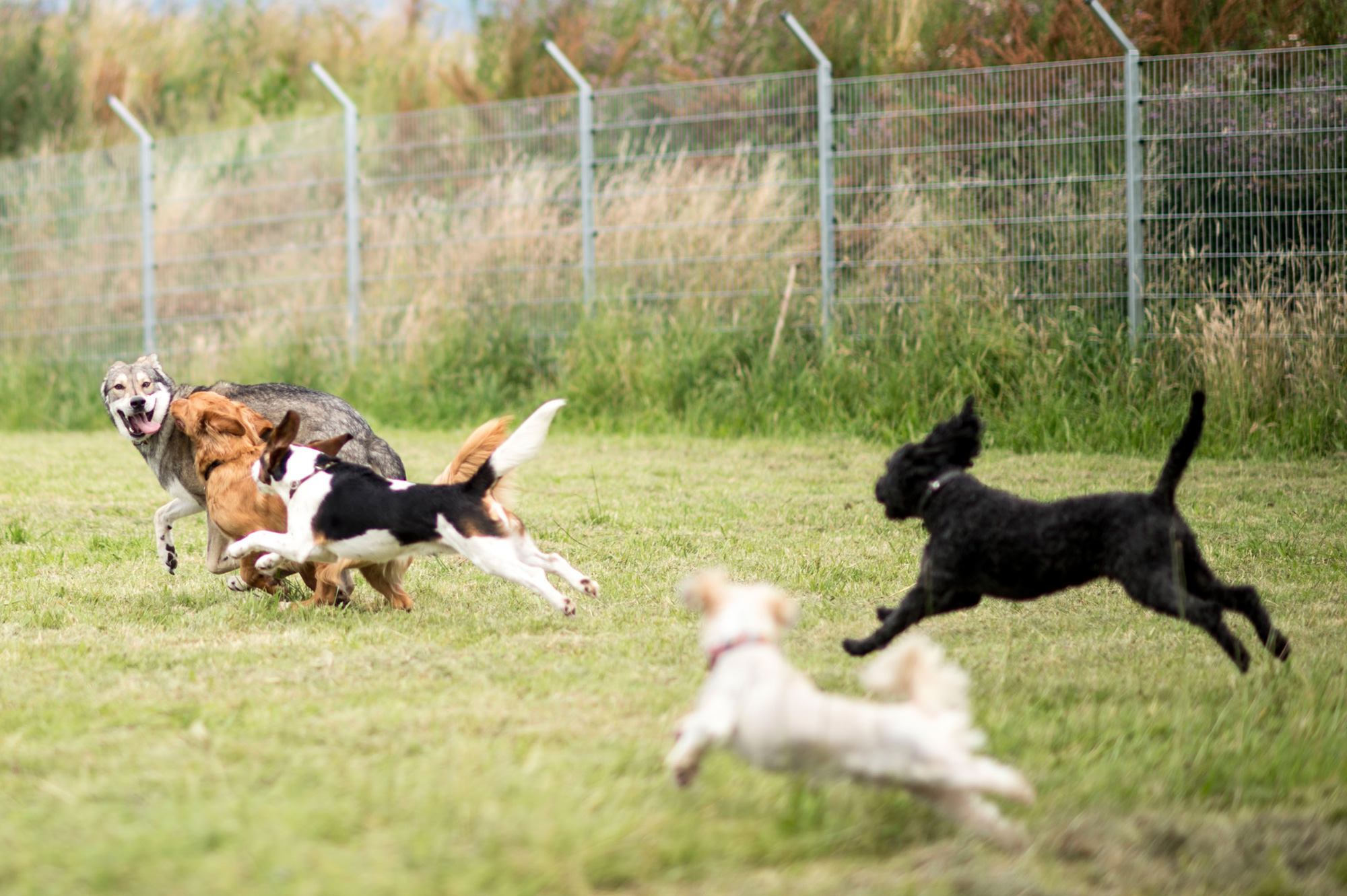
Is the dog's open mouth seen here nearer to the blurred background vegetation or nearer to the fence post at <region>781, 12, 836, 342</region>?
the fence post at <region>781, 12, 836, 342</region>

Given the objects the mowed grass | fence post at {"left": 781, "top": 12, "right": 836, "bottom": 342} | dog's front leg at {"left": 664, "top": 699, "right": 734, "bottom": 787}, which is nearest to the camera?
the mowed grass

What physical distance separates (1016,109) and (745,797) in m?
7.85

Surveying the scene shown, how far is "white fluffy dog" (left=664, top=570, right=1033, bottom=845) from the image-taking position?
2357mm

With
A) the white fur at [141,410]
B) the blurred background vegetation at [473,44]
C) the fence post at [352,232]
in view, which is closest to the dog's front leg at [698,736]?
the white fur at [141,410]

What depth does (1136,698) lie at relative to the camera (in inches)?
137

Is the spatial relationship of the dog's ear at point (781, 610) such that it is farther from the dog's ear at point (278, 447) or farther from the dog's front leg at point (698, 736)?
the dog's ear at point (278, 447)

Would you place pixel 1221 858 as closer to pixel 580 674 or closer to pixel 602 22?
pixel 580 674

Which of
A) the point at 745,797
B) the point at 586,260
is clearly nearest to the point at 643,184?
the point at 586,260

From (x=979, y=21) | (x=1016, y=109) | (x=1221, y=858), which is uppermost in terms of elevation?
(x=979, y=21)

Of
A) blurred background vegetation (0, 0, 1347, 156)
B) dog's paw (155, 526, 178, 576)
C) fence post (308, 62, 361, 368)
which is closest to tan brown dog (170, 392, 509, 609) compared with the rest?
dog's paw (155, 526, 178, 576)

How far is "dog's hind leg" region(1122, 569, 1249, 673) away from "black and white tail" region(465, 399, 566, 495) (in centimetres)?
180

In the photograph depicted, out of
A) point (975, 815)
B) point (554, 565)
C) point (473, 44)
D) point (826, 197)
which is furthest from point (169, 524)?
point (473, 44)

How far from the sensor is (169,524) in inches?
216

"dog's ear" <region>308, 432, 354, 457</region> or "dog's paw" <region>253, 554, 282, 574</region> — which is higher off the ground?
"dog's ear" <region>308, 432, 354, 457</region>
